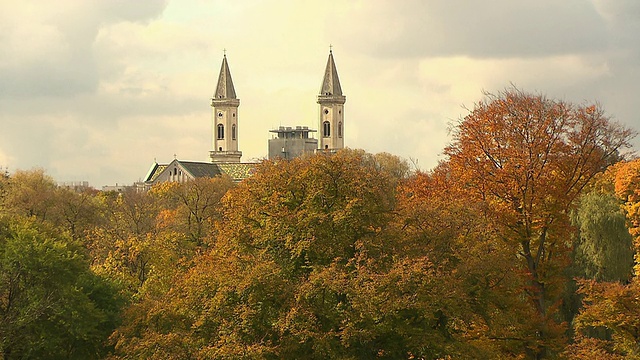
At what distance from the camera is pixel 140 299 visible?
4150 centimetres

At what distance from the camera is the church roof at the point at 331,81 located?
592 ft

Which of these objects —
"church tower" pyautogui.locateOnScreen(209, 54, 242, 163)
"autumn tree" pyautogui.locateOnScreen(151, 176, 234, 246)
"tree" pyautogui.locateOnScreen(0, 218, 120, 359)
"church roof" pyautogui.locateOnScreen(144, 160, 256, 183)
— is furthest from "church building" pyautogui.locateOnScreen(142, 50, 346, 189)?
"tree" pyautogui.locateOnScreen(0, 218, 120, 359)

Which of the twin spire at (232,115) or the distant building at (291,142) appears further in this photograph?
the distant building at (291,142)

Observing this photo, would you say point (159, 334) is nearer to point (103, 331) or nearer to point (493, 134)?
point (103, 331)

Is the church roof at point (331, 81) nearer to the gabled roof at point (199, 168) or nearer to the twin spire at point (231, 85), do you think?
the twin spire at point (231, 85)

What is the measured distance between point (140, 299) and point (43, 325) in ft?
24.6

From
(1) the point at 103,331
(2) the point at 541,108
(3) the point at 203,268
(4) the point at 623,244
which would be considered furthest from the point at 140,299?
(4) the point at 623,244

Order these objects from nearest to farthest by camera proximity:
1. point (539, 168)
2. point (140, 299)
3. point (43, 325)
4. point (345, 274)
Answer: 1. point (345, 274)
2. point (43, 325)
3. point (539, 168)
4. point (140, 299)

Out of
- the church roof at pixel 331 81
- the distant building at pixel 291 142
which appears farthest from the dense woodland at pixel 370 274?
the distant building at pixel 291 142

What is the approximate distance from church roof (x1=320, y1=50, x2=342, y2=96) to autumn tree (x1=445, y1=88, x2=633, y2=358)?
142935 mm

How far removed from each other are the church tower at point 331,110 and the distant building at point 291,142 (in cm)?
736

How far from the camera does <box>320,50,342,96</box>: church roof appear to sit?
180500mm

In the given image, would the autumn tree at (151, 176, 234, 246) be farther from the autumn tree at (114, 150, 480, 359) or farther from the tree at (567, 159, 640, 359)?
the tree at (567, 159, 640, 359)

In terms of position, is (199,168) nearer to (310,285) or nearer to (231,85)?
(231,85)
